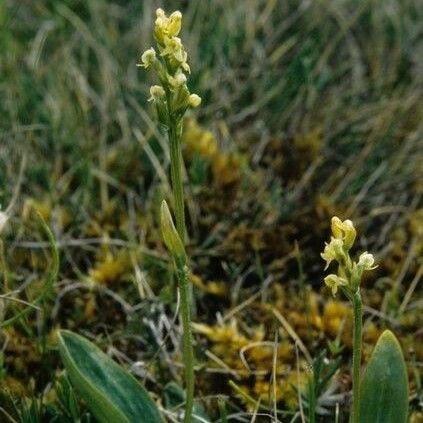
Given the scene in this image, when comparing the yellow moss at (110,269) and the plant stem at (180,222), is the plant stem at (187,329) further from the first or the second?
the yellow moss at (110,269)

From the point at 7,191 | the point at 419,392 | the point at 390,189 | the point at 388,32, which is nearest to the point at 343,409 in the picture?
A: the point at 419,392

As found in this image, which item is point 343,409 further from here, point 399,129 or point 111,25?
point 111,25

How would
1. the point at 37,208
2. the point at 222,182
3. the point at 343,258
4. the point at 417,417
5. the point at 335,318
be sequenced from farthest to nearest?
1. the point at 222,182
2. the point at 37,208
3. the point at 335,318
4. the point at 417,417
5. the point at 343,258

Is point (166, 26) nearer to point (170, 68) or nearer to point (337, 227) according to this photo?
point (170, 68)

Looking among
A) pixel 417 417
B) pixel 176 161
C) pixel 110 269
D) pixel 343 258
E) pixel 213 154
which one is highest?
pixel 176 161

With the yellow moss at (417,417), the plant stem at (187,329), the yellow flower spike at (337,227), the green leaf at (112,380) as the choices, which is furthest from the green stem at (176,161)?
the yellow moss at (417,417)

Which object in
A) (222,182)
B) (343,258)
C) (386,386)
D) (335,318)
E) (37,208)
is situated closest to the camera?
(343,258)

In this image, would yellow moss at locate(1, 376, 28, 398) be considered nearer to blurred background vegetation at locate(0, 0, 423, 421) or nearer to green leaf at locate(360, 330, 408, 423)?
blurred background vegetation at locate(0, 0, 423, 421)

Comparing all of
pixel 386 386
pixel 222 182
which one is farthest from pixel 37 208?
pixel 386 386
